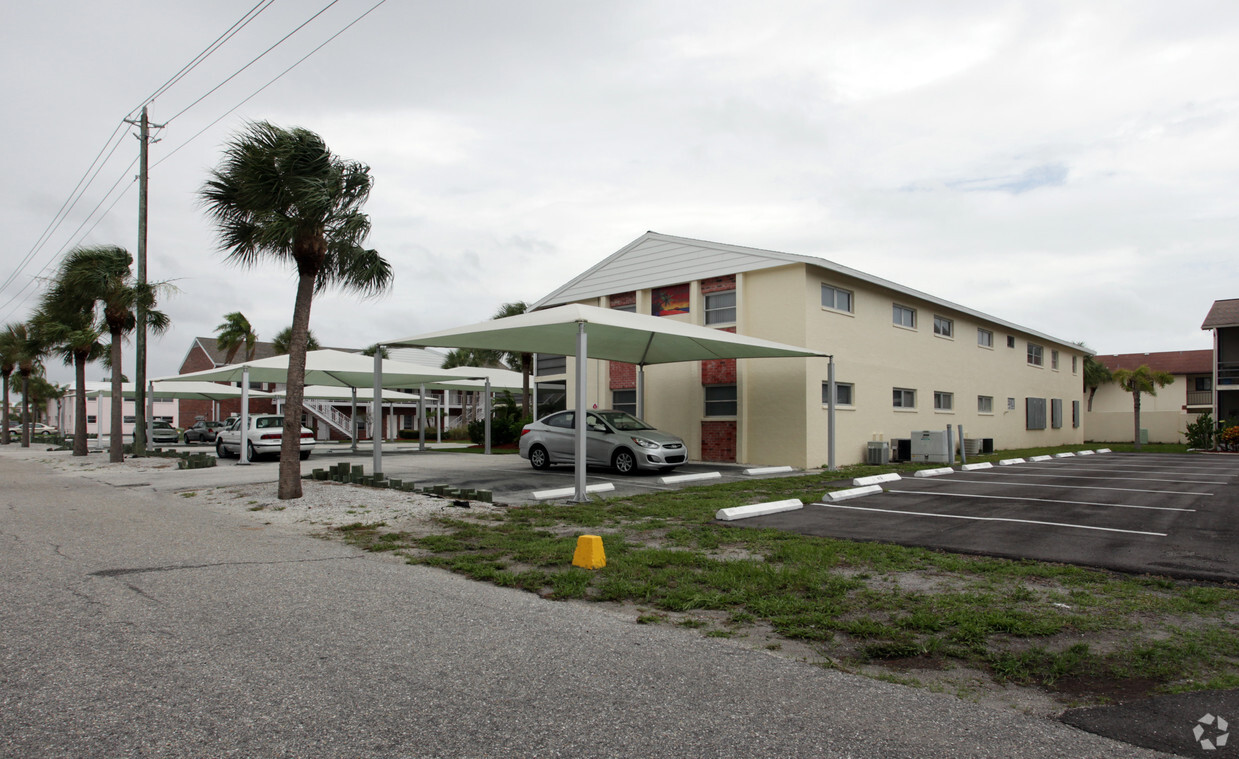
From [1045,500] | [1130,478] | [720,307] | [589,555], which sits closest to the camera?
[589,555]

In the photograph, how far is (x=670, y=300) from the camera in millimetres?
20109

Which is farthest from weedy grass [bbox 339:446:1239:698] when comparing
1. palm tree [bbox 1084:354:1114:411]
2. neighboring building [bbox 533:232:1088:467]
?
palm tree [bbox 1084:354:1114:411]

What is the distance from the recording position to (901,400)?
21.4m

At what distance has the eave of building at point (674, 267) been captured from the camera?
1806 centimetres

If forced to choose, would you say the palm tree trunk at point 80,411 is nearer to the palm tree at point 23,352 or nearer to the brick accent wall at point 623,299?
the palm tree at point 23,352

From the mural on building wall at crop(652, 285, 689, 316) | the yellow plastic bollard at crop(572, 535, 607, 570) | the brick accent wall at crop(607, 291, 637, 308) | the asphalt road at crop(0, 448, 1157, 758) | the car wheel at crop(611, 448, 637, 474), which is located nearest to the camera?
the asphalt road at crop(0, 448, 1157, 758)

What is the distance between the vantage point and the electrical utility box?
62.6 feet

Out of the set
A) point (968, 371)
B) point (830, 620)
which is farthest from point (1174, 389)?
point (830, 620)

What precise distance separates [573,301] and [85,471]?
45.2 feet

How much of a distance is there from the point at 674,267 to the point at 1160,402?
44.6 metres

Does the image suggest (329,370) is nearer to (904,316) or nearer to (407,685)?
(904,316)

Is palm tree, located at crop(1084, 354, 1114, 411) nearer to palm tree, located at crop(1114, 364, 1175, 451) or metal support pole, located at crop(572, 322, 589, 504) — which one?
palm tree, located at crop(1114, 364, 1175, 451)

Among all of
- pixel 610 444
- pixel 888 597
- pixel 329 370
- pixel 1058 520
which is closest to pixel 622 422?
pixel 610 444

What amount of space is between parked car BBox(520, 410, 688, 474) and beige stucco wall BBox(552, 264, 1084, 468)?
10.2 feet
